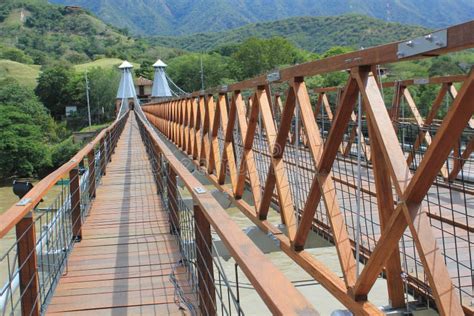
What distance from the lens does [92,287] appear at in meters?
3.24

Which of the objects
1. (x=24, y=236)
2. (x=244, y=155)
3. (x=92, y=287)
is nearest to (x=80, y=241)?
(x=92, y=287)

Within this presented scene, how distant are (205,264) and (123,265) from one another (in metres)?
1.52

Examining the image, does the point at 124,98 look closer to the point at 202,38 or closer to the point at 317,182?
the point at 317,182

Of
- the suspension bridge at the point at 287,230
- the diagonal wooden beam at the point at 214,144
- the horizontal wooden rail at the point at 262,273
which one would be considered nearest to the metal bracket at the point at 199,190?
the suspension bridge at the point at 287,230

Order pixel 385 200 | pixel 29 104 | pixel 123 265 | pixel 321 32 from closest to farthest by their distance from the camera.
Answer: pixel 385 200
pixel 123 265
pixel 29 104
pixel 321 32

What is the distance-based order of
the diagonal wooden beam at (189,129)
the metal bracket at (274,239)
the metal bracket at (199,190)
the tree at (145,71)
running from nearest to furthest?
the metal bracket at (199,190)
the metal bracket at (274,239)
the diagonal wooden beam at (189,129)
the tree at (145,71)

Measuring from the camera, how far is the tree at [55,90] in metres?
63.9

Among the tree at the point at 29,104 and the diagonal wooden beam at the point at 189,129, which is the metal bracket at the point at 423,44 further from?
the tree at the point at 29,104

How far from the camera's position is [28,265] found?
265cm

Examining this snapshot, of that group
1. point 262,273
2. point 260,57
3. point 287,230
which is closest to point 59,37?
point 260,57

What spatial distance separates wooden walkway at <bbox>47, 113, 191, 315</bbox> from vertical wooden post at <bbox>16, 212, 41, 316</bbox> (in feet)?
0.84

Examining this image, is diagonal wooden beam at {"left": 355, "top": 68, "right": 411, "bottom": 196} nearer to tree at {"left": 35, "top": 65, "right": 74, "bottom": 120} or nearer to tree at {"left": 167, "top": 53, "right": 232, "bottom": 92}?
tree at {"left": 167, "top": 53, "right": 232, "bottom": 92}

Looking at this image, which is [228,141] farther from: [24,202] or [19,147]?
[19,147]

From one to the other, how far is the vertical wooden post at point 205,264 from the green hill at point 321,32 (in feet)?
175
